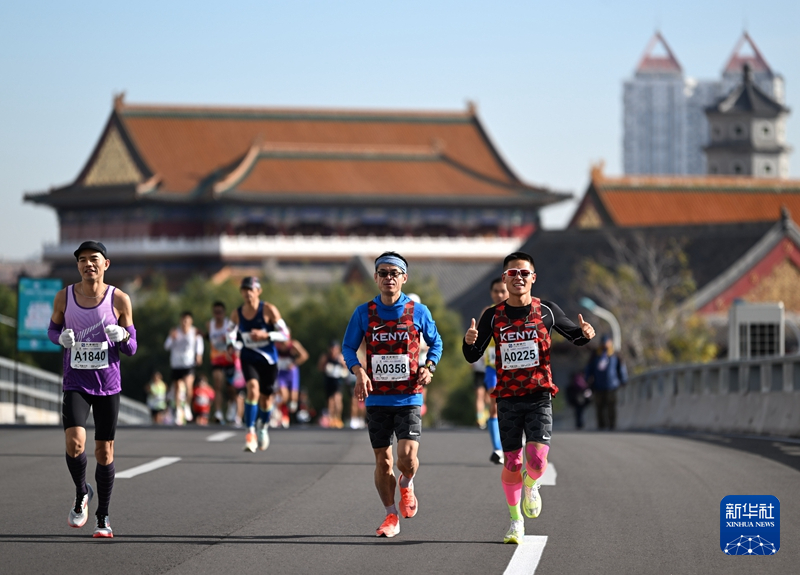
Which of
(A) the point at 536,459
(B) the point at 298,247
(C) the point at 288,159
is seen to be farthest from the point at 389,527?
(C) the point at 288,159

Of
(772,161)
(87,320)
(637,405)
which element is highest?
(772,161)

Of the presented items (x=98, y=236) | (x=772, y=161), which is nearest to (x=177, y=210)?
(x=98, y=236)

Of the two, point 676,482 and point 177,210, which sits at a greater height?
point 177,210

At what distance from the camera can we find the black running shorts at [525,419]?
31.4 feet

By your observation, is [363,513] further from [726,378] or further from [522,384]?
[726,378]

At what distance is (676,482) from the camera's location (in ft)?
44.0

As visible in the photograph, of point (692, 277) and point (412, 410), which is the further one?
point (692, 277)

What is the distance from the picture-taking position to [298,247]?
86.3 m

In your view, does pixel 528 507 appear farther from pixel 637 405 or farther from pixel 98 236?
pixel 98 236

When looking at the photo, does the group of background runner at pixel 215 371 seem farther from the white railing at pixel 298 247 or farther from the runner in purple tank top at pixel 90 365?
the white railing at pixel 298 247

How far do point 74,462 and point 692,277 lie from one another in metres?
52.2

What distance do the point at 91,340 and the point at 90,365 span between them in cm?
16

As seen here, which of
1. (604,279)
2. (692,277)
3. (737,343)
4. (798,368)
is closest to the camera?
(798,368)

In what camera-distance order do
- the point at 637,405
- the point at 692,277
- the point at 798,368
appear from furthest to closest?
the point at 692,277
the point at 637,405
the point at 798,368
